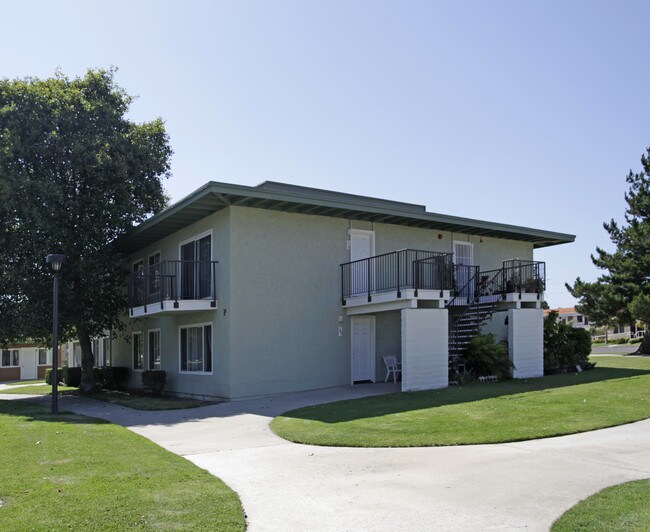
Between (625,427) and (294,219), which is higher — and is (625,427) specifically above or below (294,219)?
below

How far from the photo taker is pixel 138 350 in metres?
24.5

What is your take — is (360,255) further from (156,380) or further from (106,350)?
(106,350)

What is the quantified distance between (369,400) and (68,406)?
903 cm

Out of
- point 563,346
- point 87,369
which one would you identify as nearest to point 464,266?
point 563,346

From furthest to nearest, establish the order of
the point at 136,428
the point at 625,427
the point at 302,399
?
the point at 302,399 < the point at 136,428 < the point at 625,427

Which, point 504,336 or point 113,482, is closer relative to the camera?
point 113,482

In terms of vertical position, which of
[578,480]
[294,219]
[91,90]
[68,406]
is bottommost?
[68,406]

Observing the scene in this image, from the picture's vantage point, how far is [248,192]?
15781mm

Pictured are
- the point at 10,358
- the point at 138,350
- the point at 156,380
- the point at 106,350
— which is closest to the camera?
the point at 156,380

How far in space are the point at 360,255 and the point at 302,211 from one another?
2.55 meters

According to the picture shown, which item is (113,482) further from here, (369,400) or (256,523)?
(369,400)

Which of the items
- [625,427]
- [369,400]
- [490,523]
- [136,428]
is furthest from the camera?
[369,400]

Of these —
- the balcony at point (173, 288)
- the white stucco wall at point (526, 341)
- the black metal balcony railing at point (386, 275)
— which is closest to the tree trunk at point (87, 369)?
the balcony at point (173, 288)

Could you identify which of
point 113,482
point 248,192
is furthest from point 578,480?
point 248,192
